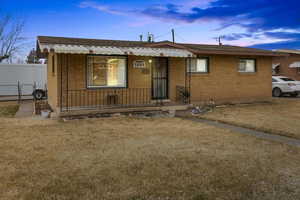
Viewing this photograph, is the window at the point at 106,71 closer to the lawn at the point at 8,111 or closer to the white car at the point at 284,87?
the lawn at the point at 8,111

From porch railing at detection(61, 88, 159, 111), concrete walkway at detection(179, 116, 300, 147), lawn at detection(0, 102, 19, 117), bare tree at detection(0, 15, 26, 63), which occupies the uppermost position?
bare tree at detection(0, 15, 26, 63)

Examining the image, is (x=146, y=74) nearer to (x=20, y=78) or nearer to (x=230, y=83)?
(x=230, y=83)

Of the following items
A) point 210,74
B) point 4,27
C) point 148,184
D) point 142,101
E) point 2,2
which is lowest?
point 148,184

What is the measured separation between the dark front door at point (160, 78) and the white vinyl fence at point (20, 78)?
1084 cm

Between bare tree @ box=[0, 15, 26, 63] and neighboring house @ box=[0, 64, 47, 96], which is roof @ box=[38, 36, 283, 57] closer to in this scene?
neighboring house @ box=[0, 64, 47, 96]

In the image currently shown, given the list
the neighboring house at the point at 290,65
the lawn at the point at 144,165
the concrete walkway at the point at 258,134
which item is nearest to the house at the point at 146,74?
the concrete walkway at the point at 258,134

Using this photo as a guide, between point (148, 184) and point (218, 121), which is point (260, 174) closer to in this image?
point (148, 184)

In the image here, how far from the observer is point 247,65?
574 inches

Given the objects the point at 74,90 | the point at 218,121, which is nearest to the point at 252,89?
the point at 218,121

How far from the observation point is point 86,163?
15.6 ft

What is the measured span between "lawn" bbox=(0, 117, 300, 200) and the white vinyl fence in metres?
13.5

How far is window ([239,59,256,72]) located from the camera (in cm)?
1437

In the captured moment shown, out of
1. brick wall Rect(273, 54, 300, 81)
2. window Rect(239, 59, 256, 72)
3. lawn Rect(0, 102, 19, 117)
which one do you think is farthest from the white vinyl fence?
brick wall Rect(273, 54, 300, 81)

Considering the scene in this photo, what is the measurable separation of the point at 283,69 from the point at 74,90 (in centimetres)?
2446
